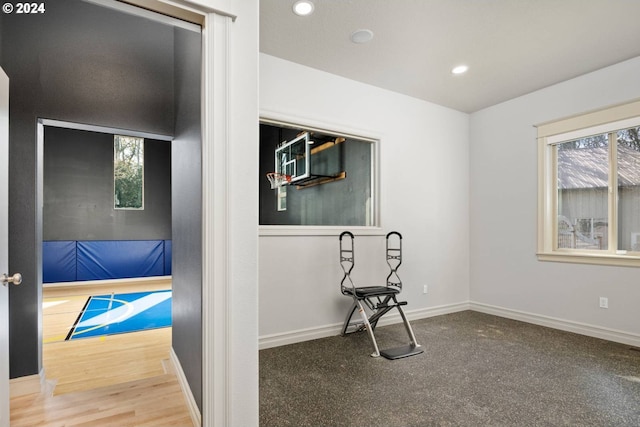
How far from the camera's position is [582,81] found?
3543mm

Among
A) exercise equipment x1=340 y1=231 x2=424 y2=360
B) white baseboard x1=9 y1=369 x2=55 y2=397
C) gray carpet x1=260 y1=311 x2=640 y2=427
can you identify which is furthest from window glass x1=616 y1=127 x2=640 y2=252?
white baseboard x1=9 y1=369 x2=55 y2=397

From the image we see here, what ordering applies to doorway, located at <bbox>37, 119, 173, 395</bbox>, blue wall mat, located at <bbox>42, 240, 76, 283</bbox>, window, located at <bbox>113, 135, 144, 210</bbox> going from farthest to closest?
window, located at <bbox>113, 135, 144, 210</bbox> < blue wall mat, located at <bbox>42, 240, 76, 283</bbox> < doorway, located at <bbox>37, 119, 173, 395</bbox>

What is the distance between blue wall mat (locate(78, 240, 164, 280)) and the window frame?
444cm

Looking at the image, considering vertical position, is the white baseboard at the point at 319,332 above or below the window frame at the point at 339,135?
Result: below

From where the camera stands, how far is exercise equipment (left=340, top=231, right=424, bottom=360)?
2.98 metres

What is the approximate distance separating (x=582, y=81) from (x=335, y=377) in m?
3.90

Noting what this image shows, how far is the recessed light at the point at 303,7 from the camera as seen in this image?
2435 millimetres

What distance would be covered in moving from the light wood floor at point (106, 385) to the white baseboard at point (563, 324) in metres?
3.80

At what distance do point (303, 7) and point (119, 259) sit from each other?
5806mm

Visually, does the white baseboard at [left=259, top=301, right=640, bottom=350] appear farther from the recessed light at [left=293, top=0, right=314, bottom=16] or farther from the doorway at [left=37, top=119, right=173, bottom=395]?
the recessed light at [left=293, top=0, right=314, bottom=16]

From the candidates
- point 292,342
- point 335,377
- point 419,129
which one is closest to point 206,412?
point 335,377

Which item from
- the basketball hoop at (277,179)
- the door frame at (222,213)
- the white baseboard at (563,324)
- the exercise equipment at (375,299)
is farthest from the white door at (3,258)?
the white baseboard at (563,324)

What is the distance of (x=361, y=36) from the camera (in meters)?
2.86

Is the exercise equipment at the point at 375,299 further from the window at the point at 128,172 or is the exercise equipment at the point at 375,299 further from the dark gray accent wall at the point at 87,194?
the window at the point at 128,172
